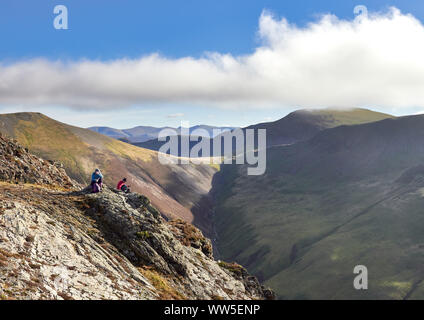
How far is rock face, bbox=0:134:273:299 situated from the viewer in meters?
21.8

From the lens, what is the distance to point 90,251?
27.3 metres

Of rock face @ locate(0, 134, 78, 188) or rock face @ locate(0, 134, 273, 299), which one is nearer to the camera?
rock face @ locate(0, 134, 273, 299)

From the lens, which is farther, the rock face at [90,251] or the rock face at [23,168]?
the rock face at [23,168]

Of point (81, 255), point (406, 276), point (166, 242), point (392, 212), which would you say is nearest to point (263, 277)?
point (406, 276)

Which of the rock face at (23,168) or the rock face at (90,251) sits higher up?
the rock face at (23,168)

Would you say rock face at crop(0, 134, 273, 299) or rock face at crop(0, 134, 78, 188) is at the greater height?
rock face at crop(0, 134, 78, 188)

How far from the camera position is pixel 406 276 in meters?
126

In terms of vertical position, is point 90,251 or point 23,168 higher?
point 23,168

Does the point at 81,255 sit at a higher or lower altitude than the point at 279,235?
higher

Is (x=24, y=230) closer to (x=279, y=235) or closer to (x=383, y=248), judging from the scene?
(x=383, y=248)

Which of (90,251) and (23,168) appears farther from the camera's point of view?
(23,168)

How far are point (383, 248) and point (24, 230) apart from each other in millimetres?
164621

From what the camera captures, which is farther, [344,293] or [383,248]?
[383,248]

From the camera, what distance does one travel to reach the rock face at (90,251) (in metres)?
21.8
